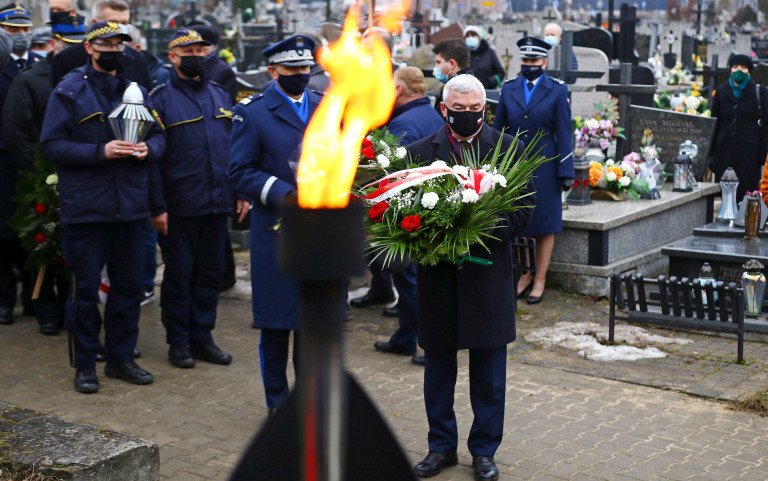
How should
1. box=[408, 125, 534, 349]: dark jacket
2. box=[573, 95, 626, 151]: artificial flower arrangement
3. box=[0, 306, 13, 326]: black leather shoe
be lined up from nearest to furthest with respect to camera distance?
box=[408, 125, 534, 349]: dark jacket
box=[0, 306, 13, 326]: black leather shoe
box=[573, 95, 626, 151]: artificial flower arrangement

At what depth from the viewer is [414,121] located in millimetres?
7016

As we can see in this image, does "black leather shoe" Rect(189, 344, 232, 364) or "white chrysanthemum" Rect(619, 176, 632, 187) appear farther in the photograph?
"white chrysanthemum" Rect(619, 176, 632, 187)

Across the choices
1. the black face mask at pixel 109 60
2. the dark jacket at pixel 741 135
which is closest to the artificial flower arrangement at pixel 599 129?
the dark jacket at pixel 741 135

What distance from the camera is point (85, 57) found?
24.4 ft

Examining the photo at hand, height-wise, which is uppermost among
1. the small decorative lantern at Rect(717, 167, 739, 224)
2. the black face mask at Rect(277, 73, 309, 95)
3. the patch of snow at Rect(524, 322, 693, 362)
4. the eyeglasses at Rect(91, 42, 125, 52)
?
the eyeglasses at Rect(91, 42, 125, 52)

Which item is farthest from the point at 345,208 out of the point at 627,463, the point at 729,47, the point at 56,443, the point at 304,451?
the point at 729,47

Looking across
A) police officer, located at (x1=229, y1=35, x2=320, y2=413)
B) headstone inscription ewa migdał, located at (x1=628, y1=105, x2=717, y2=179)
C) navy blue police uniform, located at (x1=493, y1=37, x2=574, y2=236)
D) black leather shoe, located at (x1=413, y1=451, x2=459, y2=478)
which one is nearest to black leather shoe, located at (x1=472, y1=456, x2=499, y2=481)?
black leather shoe, located at (x1=413, y1=451, x2=459, y2=478)

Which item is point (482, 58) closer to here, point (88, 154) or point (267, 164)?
point (88, 154)

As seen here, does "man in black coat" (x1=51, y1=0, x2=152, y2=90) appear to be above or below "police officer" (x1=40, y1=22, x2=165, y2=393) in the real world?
above

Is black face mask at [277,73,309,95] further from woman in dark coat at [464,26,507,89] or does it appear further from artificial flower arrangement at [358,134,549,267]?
woman in dark coat at [464,26,507,89]

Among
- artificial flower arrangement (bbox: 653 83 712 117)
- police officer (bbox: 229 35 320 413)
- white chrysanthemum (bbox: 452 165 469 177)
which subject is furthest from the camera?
artificial flower arrangement (bbox: 653 83 712 117)

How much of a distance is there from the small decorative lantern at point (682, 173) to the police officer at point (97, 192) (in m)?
5.96

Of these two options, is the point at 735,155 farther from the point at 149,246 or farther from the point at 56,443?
the point at 56,443

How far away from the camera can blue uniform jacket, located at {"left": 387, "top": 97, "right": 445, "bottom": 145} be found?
274 inches
